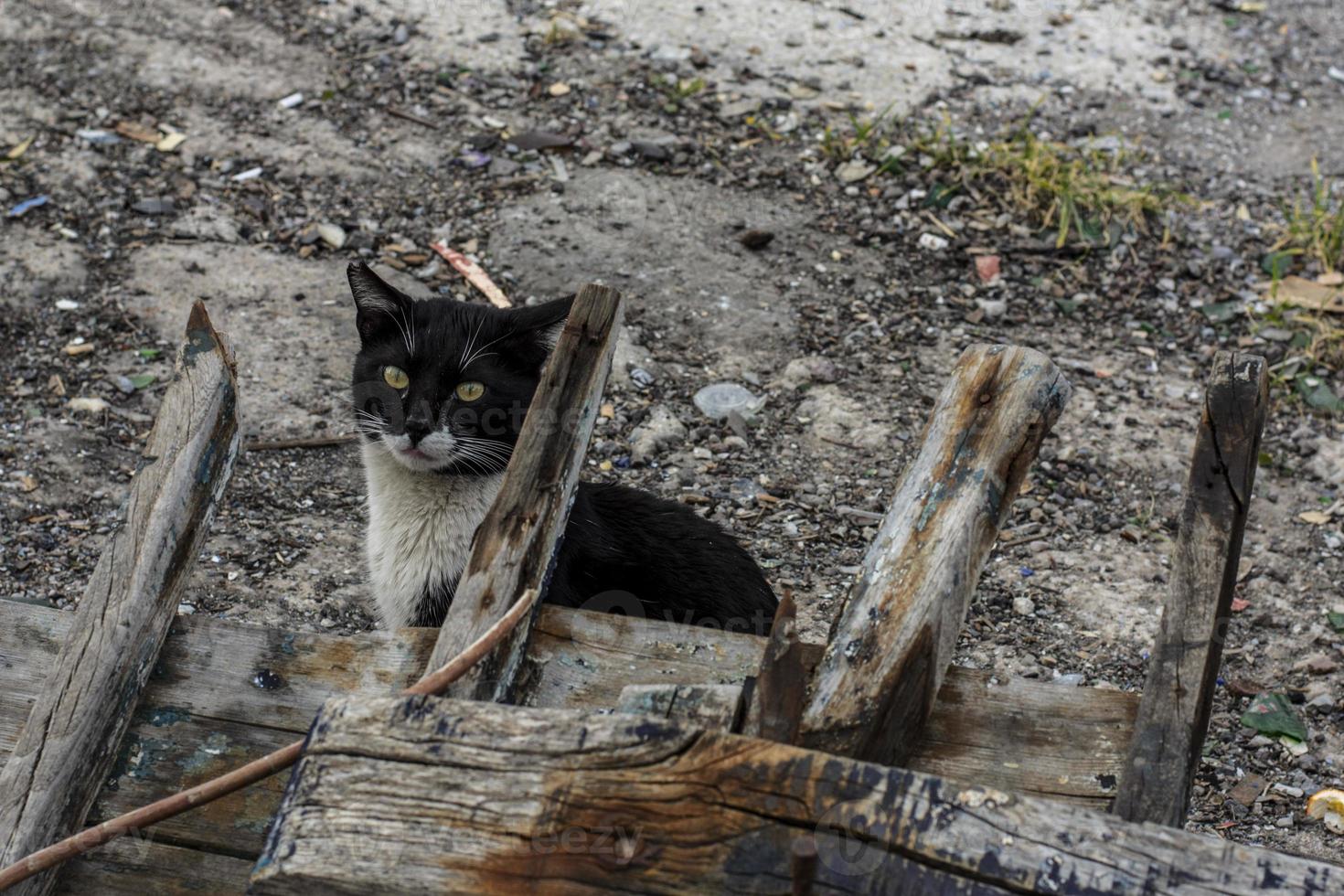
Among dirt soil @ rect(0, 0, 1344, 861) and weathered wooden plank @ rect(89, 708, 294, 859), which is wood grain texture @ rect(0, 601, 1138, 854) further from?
dirt soil @ rect(0, 0, 1344, 861)

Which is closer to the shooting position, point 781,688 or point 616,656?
point 781,688

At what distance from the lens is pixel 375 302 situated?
11.2ft

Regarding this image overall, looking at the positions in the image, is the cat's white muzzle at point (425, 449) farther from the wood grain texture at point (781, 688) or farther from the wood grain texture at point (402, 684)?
the wood grain texture at point (781, 688)

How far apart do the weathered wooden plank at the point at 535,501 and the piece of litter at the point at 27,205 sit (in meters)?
4.29

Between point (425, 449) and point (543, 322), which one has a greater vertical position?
point (543, 322)

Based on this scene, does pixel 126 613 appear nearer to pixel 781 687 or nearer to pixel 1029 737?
pixel 781 687

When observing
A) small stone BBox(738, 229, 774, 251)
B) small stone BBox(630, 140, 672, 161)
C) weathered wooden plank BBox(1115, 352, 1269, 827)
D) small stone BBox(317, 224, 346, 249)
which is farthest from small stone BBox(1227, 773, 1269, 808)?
small stone BBox(317, 224, 346, 249)

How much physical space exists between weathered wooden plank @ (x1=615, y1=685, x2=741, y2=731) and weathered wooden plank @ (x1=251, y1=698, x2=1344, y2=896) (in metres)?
0.16

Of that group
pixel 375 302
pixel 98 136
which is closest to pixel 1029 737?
pixel 375 302

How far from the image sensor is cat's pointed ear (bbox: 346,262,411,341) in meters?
3.35

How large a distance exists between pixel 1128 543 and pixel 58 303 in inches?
167

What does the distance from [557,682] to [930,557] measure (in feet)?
2.42

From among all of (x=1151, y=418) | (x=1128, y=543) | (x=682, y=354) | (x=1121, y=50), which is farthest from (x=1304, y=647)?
(x=1121, y=50)

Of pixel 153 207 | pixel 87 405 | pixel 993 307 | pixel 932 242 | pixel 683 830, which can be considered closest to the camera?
pixel 683 830
